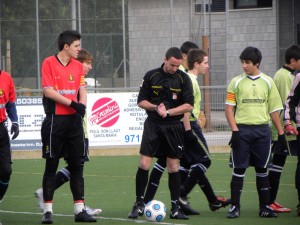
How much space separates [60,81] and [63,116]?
40cm

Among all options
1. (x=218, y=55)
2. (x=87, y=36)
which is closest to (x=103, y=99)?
(x=87, y=36)

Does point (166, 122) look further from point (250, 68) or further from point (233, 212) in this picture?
point (233, 212)

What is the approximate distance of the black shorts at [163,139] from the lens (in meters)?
11.2

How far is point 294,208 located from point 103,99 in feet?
34.1

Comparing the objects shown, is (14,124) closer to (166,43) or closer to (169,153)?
(169,153)

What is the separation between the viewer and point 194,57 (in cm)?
1220

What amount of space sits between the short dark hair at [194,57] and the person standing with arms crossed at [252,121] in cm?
88

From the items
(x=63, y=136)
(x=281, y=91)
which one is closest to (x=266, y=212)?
(x=281, y=91)

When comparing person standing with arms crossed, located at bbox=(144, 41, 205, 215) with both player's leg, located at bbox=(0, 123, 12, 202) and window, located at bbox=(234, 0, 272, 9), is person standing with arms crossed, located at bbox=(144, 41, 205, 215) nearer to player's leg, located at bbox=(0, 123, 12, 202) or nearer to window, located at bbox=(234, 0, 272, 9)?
player's leg, located at bbox=(0, 123, 12, 202)

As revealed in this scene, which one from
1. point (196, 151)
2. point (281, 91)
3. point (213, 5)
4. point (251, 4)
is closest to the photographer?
point (196, 151)

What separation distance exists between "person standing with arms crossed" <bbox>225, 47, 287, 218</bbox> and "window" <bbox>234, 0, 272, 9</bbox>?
66.8 feet

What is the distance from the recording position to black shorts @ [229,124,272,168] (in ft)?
37.2

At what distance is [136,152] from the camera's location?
22.3m

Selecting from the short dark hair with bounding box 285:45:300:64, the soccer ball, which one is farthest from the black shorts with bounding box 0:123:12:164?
the short dark hair with bounding box 285:45:300:64
